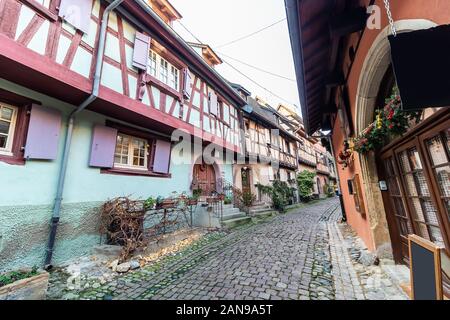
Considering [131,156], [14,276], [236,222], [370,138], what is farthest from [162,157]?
[370,138]

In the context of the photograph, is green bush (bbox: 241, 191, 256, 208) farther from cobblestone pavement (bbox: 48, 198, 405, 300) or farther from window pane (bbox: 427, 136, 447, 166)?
window pane (bbox: 427, 136, 447, 166)

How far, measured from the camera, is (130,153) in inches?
222

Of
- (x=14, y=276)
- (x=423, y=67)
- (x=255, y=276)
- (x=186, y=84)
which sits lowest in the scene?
(x=255, y=276)

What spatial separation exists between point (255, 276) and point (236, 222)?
4200 mm

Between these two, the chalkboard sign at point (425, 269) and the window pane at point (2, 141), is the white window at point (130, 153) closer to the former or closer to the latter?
the window pane at point (2, 141)

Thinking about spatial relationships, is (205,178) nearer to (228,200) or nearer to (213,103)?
(228,200)

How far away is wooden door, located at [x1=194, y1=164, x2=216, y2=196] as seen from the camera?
27.1 feet

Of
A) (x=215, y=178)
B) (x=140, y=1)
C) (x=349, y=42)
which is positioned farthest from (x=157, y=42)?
(x=215, y=178)

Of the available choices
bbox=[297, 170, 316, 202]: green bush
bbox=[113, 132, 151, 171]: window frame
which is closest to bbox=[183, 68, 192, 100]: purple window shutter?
bbox=[113, 132, 151, 171]: window frame

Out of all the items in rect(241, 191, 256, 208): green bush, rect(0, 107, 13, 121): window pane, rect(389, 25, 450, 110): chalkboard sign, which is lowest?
rect(241, 191, 256, 208): green bush

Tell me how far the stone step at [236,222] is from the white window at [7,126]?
18.0ft

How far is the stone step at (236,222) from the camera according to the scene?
694cm

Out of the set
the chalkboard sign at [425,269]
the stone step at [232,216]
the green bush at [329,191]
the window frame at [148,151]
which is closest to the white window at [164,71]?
the window frame at [148,151]

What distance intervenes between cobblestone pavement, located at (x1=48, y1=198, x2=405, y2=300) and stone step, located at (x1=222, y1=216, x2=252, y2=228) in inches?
76.2
